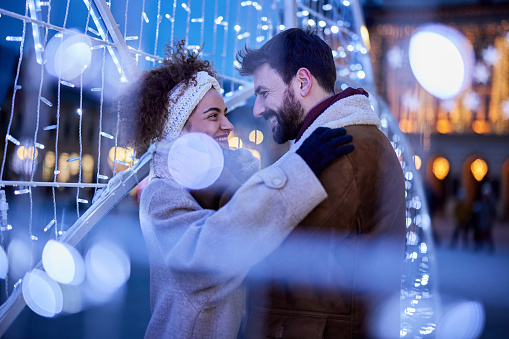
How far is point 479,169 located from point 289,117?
26.1m

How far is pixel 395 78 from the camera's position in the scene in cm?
2453

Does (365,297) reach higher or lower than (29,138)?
lower

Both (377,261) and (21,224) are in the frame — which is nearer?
(377,261)

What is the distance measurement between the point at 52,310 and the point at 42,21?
49.3 inches

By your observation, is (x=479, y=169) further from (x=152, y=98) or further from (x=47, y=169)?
(x=152, y=98)

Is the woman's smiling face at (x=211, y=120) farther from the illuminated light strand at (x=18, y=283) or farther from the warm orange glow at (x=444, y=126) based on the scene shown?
the warm orange glow at (x=444, y=126)

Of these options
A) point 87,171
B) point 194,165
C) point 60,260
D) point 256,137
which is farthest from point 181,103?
point 87,171

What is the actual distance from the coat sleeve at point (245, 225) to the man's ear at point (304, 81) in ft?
1.56

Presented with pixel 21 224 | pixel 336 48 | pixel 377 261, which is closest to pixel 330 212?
pixel 377 261

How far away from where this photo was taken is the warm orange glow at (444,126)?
25.4 metres

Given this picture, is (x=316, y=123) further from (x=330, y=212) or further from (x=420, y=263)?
(x=420, y=263)

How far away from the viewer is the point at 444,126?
25.5 m

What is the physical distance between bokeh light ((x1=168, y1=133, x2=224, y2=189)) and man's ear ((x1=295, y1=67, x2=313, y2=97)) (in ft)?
1.45

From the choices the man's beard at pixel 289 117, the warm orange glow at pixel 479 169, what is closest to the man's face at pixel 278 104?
the man's beard at pixel 289 117
